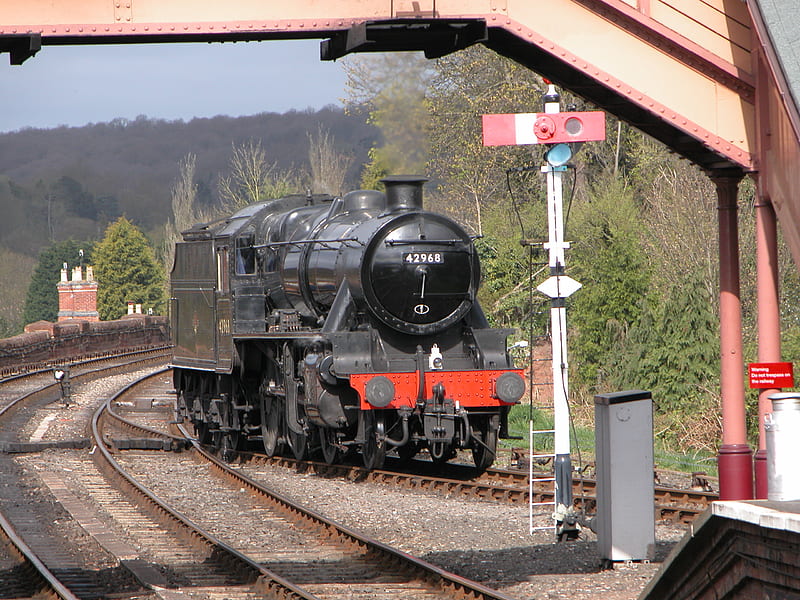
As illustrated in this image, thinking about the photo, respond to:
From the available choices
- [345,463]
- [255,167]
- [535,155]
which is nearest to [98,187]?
[255,167]

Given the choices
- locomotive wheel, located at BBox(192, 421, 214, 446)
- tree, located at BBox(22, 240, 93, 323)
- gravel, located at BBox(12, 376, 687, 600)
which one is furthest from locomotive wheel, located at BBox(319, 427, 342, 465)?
tree, located at BBox(22, 240, 93, 323)

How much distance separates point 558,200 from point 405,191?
447 centimetres

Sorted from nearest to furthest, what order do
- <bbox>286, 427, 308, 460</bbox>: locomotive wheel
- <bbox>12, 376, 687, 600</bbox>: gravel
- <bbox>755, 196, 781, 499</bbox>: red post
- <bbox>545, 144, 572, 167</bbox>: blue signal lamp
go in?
<bbox>755, 196, 781, 499</bbox>: red post < <bbox>12, 376, 687, 600</bbox>: gravel < <bbox>545, 144, 572, 167</bbox>: blue signal lamp < <bbox>286, 427, 308, 460</bbox>: locomotive wheel

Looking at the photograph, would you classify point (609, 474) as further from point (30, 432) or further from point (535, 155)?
point (535, 155)

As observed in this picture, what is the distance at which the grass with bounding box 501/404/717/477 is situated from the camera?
16016mm

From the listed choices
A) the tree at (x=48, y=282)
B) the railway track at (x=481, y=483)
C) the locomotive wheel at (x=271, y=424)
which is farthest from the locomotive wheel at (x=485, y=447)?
the tree at (x=48, y=282)

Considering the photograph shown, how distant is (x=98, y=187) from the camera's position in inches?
5940

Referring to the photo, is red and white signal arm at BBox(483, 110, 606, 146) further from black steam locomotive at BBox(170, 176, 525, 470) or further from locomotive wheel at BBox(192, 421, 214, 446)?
locomotive wheel at BBox(192, 421, 214, 446)

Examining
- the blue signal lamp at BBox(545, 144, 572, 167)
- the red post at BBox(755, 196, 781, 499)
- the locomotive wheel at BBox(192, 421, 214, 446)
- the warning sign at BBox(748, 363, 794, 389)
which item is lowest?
the locomotive wheel at BBox(192, 421, 214, 446)

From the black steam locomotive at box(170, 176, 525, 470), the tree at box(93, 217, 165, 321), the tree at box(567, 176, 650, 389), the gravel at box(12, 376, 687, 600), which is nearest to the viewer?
the gravel at box(12, 376, 687, 600)

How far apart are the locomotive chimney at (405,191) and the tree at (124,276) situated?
64713 mm

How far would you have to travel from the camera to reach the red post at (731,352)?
9414mm

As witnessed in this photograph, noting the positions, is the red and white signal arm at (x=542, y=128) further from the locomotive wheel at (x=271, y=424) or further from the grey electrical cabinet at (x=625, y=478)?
the locomotive wheel at (x=271, y=424)

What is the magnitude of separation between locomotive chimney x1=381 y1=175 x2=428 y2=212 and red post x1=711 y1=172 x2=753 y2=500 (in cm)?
598
